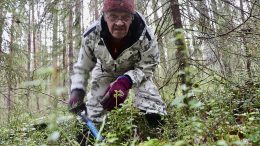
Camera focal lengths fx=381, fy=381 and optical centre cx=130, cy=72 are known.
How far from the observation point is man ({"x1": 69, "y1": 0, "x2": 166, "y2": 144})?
4207 mm

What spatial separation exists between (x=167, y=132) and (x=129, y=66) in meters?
1.57

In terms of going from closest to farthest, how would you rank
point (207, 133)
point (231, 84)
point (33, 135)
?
point (207, 133)
point (33, 135)
point (231, 84)

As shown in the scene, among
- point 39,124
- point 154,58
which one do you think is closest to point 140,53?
point 154,58

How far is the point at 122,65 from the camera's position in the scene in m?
4.72

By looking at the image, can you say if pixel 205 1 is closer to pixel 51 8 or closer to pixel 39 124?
pixel 51 8

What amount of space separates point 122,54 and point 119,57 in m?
0.06

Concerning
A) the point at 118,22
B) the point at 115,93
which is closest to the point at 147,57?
the point at 118,22

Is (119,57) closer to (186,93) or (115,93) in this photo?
(115,93)

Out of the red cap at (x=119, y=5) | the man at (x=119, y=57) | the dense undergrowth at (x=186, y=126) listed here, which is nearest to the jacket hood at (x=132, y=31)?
the man at (x=119, y=57)

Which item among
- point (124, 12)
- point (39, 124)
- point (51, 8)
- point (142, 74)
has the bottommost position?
point (39, 124)

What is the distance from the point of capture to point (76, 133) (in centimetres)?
419

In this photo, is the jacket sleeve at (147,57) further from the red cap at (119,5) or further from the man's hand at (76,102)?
the man's hand at (76,102)

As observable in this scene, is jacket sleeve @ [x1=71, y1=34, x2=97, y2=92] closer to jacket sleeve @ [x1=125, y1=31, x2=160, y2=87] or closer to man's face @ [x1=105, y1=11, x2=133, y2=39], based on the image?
man's face @ [x1=105, y1=11, x2=133, y2=39]

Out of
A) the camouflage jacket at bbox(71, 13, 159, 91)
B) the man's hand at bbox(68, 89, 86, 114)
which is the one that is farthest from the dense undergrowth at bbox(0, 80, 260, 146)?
the camouflage jacket at bbox(71, 13, 159, 91)
